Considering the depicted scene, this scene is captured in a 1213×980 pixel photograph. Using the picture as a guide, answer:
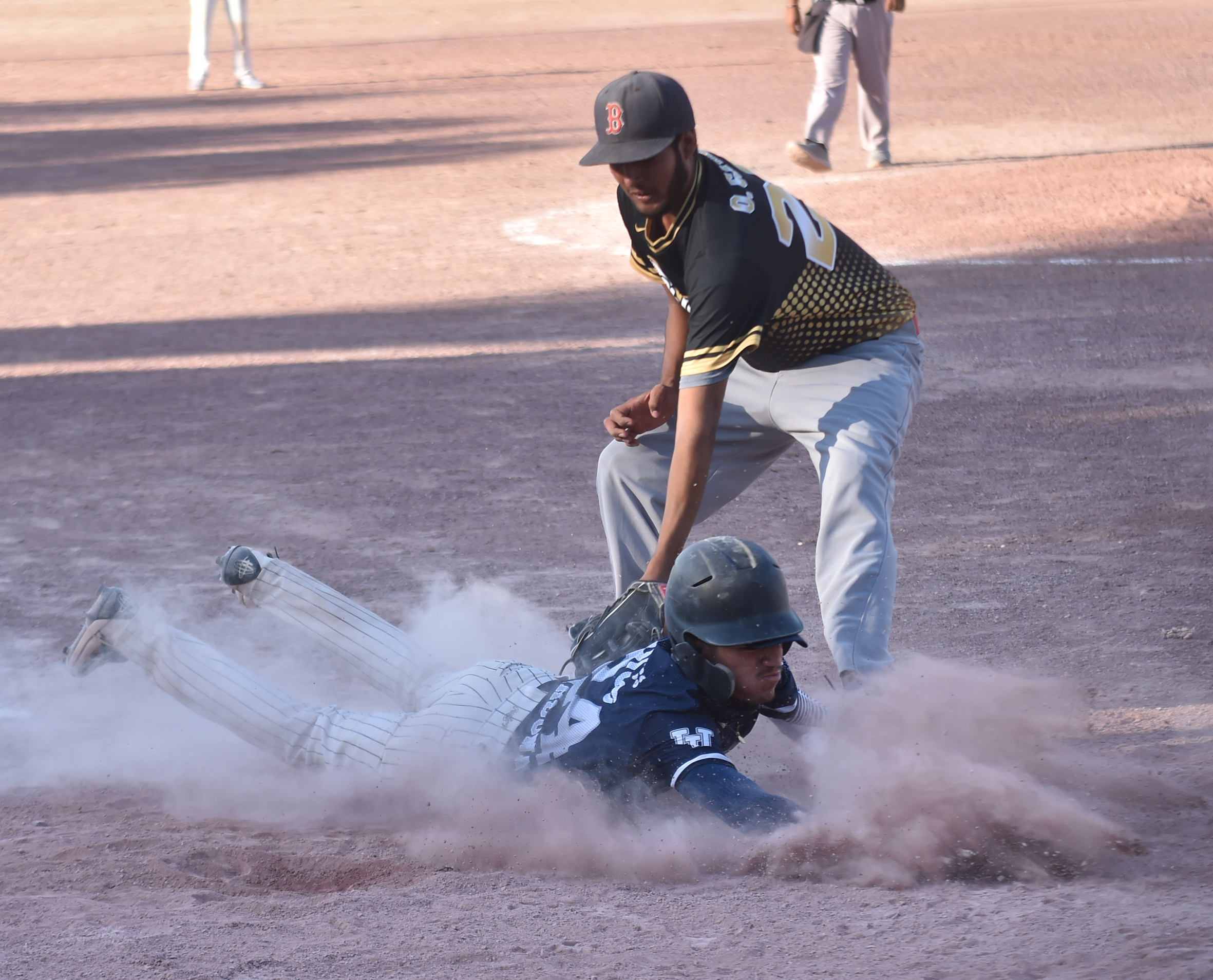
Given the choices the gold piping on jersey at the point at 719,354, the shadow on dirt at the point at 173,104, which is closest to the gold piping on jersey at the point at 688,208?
the gold piping on jersey at the point at 719,354

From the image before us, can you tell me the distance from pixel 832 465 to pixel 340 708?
5.26 ft

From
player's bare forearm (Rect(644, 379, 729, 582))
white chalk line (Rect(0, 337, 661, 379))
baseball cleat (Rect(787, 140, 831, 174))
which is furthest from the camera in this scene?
baseball cleat (Rect(787, 140, 831, 174))

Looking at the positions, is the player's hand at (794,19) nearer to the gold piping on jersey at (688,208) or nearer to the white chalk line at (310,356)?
the white chalk line at (310,356)

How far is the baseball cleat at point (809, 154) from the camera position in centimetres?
1145

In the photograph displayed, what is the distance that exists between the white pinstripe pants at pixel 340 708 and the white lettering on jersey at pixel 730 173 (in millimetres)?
1502

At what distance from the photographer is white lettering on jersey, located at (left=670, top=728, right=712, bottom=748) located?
3.33 metres

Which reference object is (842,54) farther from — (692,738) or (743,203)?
(692,738)

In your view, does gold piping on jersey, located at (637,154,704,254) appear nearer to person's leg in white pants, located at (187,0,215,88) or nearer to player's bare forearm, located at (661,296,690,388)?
player's bare forearm, located at (661,296,690,388)

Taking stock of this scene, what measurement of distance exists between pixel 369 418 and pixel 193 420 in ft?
3.11

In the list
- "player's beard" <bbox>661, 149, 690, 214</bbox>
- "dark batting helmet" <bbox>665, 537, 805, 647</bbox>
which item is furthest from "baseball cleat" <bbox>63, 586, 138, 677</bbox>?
"player's beard" <bbox>661, 149, 690, 214</bbox>

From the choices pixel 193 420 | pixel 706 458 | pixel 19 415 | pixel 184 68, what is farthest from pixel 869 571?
pixel 184 68

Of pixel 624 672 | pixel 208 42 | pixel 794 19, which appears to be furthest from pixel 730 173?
pixel 208 42

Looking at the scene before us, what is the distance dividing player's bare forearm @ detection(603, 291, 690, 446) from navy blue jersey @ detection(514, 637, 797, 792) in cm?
104

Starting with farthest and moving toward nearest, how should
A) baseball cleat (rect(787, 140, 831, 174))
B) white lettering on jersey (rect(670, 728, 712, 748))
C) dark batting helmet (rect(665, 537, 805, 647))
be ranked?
baseball cleat (rect(787, 140, 831, 174)), dark batting helmet (rect(665, 537, 805, 647)), white lettering on jersey (rect(670, 728, 712, 748))
